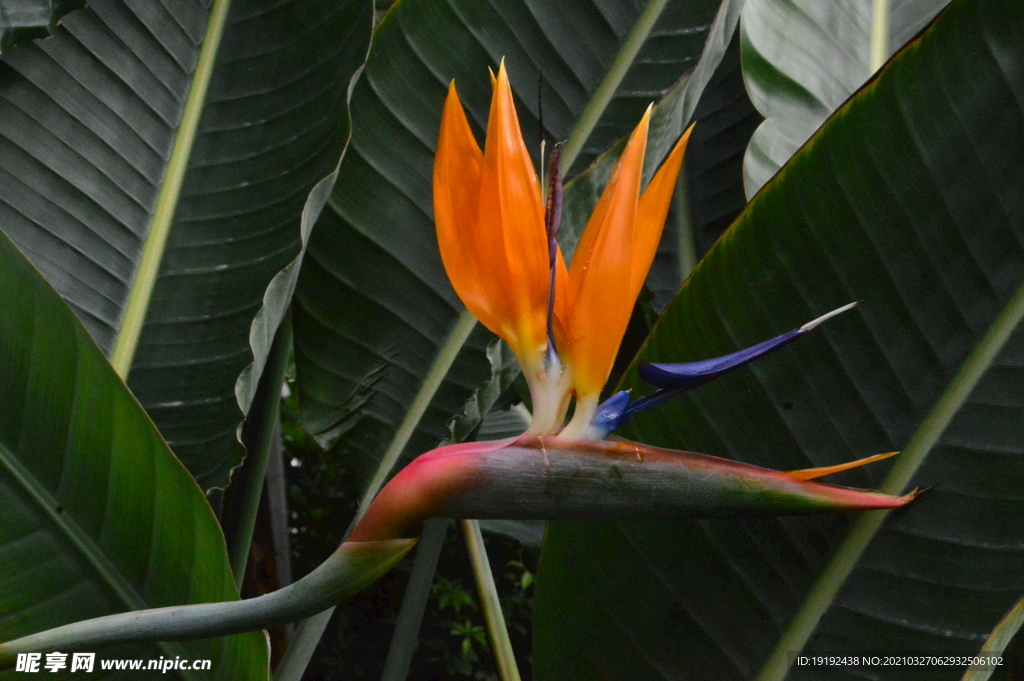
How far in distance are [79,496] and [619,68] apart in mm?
574

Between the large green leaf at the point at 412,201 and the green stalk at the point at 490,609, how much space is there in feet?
0.36

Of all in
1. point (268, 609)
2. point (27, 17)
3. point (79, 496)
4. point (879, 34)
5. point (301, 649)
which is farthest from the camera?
point (879, 34)

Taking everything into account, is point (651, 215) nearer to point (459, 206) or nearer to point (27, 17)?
point (459, 206)

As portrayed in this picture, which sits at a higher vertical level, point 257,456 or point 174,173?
point 174,173

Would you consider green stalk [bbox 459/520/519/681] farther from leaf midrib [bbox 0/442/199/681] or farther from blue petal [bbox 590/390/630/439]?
blue petal [bbox 590/390/630/439]

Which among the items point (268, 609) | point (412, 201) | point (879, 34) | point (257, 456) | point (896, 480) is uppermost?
point (879, 34)

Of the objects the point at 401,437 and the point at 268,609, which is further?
the point at 401,437

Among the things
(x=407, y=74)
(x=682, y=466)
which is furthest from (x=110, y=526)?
(x=407, y=74)

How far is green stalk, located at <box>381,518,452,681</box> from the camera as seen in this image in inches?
31.1

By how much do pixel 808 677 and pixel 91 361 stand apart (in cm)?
50

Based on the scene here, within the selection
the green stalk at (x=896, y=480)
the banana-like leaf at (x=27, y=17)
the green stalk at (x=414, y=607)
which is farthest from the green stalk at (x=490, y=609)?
the banana-like leaf at (x=27, y=17)

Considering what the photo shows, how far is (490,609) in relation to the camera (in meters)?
0.76

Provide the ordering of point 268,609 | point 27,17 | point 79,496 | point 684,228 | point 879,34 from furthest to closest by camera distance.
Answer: point 684,228 → point 879,34 → point 27,17 → point 79,496 → point 268,609

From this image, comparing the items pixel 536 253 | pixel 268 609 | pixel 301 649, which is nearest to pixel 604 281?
pixel 536 253
